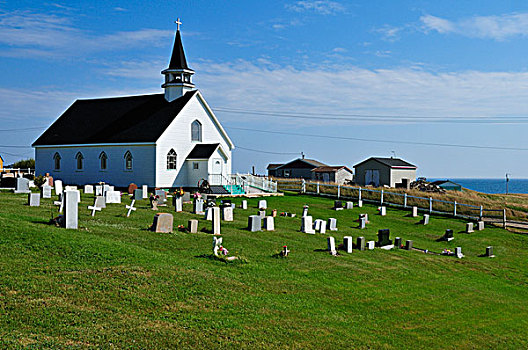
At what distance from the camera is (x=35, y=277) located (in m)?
11.2

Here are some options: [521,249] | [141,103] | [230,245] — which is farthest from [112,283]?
[141,103]

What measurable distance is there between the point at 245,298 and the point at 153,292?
2086 millimetres

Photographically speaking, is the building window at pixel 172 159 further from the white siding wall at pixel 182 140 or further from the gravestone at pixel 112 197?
the gravestone at pixel 112 197

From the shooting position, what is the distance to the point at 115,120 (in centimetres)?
4531

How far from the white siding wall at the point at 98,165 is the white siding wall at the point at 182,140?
73 cm

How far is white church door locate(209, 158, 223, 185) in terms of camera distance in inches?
1652

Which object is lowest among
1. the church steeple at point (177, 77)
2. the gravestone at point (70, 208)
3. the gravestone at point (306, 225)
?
the gravestone at point (306, 225)

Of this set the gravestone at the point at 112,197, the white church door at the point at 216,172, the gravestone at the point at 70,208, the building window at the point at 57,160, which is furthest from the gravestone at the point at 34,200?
the building window at the point at 57,160

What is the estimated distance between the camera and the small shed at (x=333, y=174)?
72125 millimetres

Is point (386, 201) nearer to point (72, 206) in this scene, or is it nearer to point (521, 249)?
point (521, 249)

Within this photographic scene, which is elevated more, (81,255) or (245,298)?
(81,255)

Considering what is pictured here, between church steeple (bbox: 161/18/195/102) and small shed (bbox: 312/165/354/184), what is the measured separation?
3200 centimetres

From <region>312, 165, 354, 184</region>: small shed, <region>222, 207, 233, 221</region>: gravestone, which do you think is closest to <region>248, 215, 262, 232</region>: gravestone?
<region>222, 207, 233, 221</region>: gravestone

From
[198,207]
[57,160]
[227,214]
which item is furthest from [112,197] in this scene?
[57,160]
